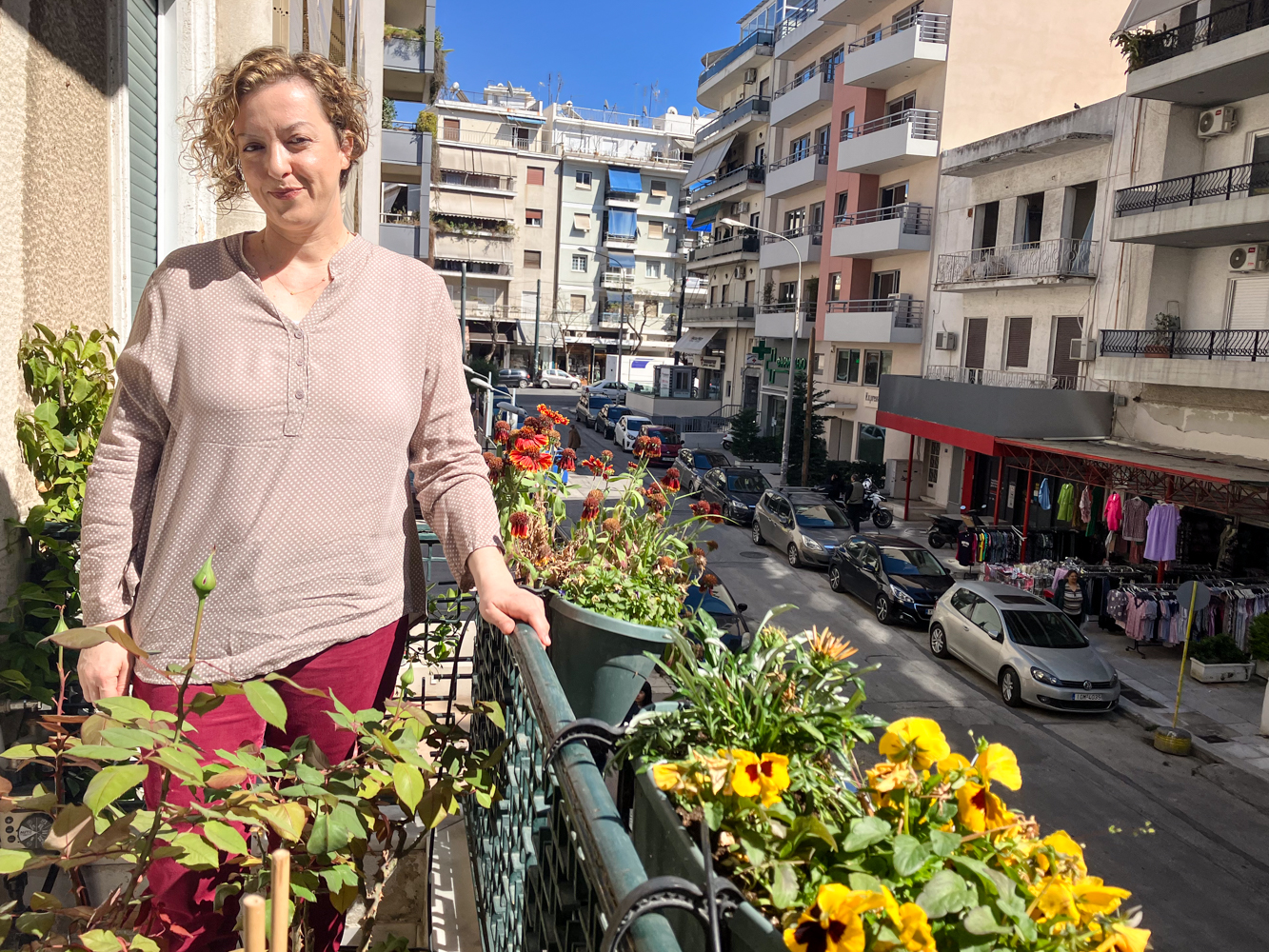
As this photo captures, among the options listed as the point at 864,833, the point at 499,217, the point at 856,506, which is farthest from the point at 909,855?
the point at 499,217

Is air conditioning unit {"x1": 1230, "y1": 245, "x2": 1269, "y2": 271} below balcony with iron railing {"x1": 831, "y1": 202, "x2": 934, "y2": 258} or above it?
below

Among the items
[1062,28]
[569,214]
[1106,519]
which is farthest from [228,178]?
[569,214]

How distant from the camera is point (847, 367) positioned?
3519 centimetres

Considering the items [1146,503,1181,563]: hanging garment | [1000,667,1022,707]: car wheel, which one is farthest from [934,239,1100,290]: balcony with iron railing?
[1000,667,1022,707]: car wheel

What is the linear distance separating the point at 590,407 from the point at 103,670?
160 ft

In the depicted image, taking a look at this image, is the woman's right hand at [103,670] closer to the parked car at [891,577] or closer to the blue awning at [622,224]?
the parked car at [891,577]

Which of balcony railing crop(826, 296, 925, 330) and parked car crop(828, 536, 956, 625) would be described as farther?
balcony railing crop(826, 296, 925, 330)

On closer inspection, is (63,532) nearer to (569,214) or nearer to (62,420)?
(62,420)

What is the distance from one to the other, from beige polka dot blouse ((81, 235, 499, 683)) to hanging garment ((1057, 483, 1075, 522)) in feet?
67.6

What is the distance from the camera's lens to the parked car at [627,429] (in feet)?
126

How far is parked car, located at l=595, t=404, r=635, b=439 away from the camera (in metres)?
43.7

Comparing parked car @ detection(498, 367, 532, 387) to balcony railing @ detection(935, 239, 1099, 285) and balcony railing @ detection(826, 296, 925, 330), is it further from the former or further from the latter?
balcony railing @ detection(935, 239, 1099, 285)

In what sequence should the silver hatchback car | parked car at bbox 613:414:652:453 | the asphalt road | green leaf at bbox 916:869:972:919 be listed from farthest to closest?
parked car at bbox 613:414:652:453, the silver hatchback car, the asphalt road, green leaf at bbox 916:869:972:919

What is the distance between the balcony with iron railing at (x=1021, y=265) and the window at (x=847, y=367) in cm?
610
